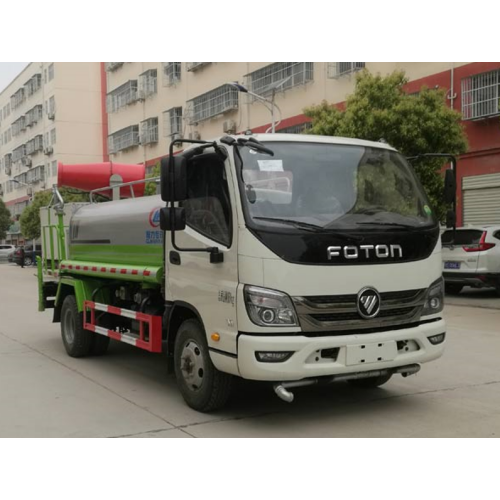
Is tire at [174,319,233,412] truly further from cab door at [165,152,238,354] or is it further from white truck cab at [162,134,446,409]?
cab door at [165,152,238,354]

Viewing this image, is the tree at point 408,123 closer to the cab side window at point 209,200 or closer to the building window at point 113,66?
the cab side window at point 209,200

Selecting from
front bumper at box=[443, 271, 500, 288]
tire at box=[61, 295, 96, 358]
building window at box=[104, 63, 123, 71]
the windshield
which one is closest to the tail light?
front bumper at box=[443, 271, 500, 288]

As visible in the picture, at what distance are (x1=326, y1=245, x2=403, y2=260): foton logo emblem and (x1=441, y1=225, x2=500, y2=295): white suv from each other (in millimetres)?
9155

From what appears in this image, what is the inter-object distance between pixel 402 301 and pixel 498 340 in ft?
15.3

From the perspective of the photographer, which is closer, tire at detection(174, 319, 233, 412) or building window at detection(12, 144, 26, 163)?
tire at detection(174, 319, 233, 412)

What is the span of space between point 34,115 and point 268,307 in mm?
61101

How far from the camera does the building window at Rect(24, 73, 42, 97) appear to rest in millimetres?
59812

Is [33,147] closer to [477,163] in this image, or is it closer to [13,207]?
[13,207]

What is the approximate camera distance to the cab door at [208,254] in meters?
5.11

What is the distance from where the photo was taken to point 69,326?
8.57 metres

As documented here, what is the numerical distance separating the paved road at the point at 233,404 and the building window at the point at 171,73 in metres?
29.2

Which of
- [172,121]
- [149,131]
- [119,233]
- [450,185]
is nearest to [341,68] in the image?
[172,121]

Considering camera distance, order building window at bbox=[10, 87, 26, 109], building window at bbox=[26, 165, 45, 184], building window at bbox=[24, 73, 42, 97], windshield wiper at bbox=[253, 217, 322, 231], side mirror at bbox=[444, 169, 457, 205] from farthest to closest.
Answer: building window at bbox=[10, 87, 26, 109]
building window at bbox=[24, 73, 42, 97]
building window at bbox=[26, 165, 45, 184]
side mirror at bbox=[444, 169, 457, 205]
windshield wiper at bbox=[253, 217, 322, 231]

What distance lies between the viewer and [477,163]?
65.5 ft
